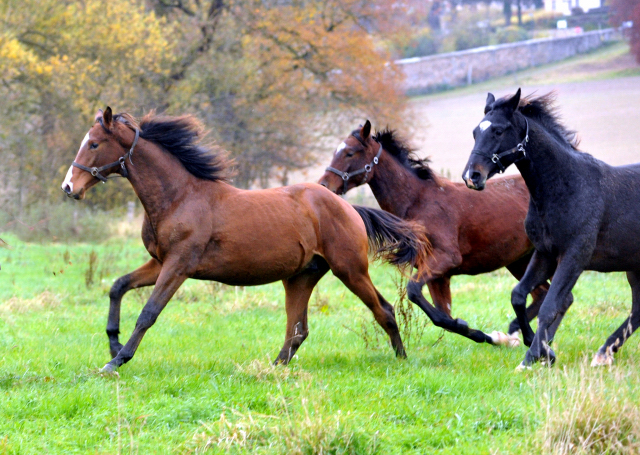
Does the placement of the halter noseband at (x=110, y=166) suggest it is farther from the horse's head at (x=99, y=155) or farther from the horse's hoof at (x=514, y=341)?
the horse's hoof at (x=514, y=341)

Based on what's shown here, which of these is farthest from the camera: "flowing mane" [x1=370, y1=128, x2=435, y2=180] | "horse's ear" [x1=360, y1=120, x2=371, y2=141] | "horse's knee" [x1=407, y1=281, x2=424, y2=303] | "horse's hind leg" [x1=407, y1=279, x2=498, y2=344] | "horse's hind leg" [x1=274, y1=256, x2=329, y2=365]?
"flowing mane" [x1=370, y1=128, x2=435, y2=180]

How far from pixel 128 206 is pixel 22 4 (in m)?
6.82

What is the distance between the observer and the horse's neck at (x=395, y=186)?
8086 mm

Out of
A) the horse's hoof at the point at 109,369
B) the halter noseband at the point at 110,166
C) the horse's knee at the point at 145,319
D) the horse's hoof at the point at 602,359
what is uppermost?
the halter noseband at the point at 110,166

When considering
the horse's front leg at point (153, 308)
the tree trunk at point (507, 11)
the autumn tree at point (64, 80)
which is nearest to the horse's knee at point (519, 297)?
the horse's front leg at point (153, 308)

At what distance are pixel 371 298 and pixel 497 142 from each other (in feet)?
6.01

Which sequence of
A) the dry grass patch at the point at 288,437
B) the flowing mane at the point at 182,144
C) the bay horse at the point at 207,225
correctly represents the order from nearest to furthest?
the dry grass patch at the point at 288,437 < the bay horse at the point at 207,225 < the flowing mane at the point at 182,144

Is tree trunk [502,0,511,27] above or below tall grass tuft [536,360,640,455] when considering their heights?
above

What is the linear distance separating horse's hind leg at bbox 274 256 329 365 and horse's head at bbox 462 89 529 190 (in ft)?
5.68

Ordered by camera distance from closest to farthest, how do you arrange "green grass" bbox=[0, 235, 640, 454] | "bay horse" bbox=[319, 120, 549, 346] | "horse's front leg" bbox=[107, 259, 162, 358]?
"green grass" bbox=[0, 235, 640, 454]
"horse's front leg" bbox=[107, 259, 162, 358]
"bay horse" bbox=[319, 120, 549, 346]

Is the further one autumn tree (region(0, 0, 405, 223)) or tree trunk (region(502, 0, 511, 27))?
tree trunk (region(502, 0, 511, 27))

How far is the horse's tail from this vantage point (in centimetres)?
709

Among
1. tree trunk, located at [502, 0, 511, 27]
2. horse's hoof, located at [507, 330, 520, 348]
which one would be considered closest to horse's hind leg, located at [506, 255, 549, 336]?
horse's hoof, located at [507, 330, 520, 348]

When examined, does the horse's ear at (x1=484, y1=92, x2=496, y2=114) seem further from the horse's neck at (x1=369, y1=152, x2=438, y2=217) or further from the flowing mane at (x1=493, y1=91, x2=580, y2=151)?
the horse's neck at (x1=369, y1=152, x2=438, y2=217)
